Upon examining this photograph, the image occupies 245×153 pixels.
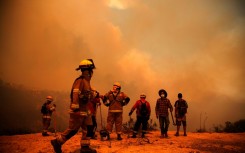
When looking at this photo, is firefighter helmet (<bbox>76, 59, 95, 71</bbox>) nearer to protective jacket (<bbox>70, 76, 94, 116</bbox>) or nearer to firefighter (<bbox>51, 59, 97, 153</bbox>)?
firefighter (<bbox>51, 59, 97, 153</bbox>)

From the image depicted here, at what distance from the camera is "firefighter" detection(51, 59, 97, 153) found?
6.40 meters

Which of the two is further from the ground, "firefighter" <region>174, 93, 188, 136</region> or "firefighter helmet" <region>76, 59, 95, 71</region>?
"firefighter helmet" <region>76, 59, 95, 71</region>

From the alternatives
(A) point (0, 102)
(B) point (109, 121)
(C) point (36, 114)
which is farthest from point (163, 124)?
(A) point (0, 102)

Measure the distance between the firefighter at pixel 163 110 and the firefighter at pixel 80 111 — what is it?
5.84 m

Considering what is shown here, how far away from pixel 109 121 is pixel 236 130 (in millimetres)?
11004

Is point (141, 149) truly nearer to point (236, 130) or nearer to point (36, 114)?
point (236, 130)

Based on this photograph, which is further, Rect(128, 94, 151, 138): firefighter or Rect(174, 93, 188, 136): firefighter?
Rect(174, 93, 188, 136): firefighter

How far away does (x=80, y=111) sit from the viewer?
664cm

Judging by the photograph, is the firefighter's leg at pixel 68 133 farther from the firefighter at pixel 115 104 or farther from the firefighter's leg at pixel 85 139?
the firefighter at pixel 115 104

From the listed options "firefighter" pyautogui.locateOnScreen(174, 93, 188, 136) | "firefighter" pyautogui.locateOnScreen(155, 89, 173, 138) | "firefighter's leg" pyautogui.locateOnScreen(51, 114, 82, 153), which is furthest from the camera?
"firefighter" pyautogui.locateOnScreen(174, 93, 188, 136)

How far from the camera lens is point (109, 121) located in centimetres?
1009

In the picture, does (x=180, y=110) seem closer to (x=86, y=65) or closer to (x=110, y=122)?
(x=110, y=122)

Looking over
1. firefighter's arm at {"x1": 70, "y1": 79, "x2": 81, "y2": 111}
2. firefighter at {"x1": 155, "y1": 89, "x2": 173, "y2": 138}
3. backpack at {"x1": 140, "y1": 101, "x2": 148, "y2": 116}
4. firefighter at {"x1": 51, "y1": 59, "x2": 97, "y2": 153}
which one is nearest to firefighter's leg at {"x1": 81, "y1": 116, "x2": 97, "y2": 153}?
firefighter at {"x1": 51, "y1": 59, "x2": 97, "y2": 153}

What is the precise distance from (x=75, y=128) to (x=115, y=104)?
3888mm
